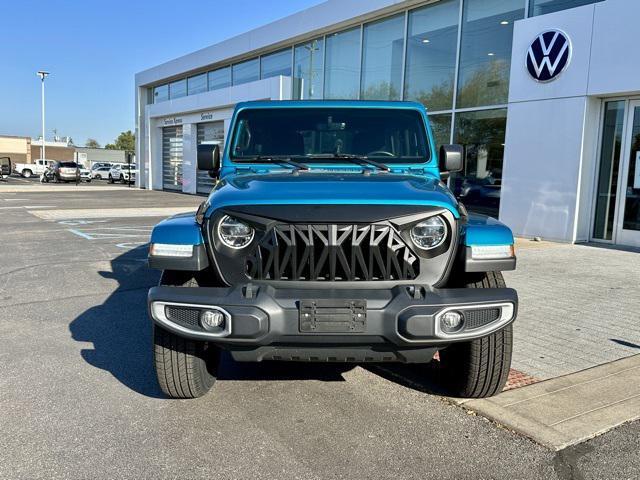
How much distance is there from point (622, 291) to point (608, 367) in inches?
123

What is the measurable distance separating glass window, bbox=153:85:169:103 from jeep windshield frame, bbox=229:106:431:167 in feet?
94.8

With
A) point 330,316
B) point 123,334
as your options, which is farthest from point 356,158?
point 123,334

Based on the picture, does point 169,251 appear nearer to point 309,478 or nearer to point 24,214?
point 309,478

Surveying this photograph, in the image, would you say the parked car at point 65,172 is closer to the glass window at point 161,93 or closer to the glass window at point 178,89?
the glass window at point 161,93

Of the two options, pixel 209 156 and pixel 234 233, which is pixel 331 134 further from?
pixel 234 233

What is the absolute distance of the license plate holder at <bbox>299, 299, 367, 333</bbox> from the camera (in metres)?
2.87

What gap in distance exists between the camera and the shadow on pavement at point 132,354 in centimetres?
404

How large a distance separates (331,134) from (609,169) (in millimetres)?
8322

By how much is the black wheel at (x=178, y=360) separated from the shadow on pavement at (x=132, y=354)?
282mm

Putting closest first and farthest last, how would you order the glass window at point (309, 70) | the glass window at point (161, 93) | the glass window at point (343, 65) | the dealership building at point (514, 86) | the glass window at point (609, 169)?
1. the dealership building at point (514, 86)
2. the glass window at point (609, 169)
3. the glass window at point (343, 65)
4. the glass window at point (309, 70)
5. the glass window at point (161, 93)

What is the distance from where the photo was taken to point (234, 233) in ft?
10.3

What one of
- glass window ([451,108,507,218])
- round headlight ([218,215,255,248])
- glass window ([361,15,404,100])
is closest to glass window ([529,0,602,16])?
glass window ([451,108,507,218])

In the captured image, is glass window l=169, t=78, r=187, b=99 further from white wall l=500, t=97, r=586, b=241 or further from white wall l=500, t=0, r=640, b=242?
white wall l=500, t=97, r=586, b=241

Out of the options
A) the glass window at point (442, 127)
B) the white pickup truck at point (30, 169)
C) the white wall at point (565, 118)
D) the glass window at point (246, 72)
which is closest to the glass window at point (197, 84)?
the glass window at point (246, 72)
